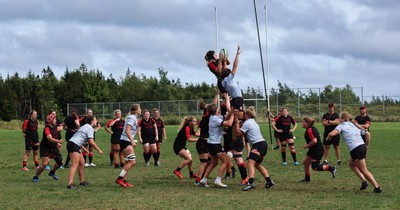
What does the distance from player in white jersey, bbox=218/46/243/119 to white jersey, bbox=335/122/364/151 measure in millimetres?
2364

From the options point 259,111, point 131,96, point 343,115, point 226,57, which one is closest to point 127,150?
point 226,57

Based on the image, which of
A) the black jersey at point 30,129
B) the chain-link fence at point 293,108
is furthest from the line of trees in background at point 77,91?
the black jersey at point 30,129

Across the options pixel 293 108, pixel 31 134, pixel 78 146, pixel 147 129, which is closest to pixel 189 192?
pixel 78 146

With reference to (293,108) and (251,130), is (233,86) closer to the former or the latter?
(251,130)

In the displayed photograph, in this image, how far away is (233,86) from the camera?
43.8ft

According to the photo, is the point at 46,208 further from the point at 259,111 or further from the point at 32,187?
the point at 259,111

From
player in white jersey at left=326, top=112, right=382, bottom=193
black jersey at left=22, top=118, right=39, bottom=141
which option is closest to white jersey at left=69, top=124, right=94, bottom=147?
player in white jersey at left=326, top=112, right=382, bottom=193

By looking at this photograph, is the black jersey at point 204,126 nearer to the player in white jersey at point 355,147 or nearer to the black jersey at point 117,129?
the player in white jersey at point 355,147

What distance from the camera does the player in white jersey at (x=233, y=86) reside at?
1306cm

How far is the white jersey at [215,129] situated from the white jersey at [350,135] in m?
2.79

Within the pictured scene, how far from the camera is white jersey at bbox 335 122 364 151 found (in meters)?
12.5

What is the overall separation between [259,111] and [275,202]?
51448mm

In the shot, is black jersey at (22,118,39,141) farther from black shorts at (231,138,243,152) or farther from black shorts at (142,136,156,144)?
black shorts at (231,138,243,152)

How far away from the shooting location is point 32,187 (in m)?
14.1
